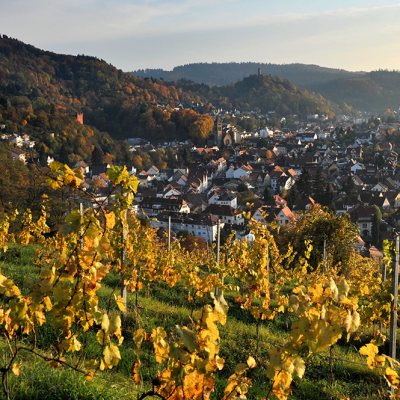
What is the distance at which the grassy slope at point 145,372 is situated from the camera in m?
2.34

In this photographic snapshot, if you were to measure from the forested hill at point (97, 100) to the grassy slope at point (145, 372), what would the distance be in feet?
150

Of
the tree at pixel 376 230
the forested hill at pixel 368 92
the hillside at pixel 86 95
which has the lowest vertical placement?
the tree at pixel 376 230

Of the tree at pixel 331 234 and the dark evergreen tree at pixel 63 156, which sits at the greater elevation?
the dark evergreen tree at pixel 63 156

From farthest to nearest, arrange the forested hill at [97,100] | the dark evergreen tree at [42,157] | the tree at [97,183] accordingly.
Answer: the forested hill at [97,100] → the tree at [97,183] → the dark evergreen tree at [42,157]

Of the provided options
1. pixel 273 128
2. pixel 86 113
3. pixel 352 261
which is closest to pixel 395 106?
pixel 273 128

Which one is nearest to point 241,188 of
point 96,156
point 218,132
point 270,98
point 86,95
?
point 96,156

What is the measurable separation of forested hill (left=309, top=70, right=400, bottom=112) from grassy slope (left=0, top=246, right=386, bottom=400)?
177 metres

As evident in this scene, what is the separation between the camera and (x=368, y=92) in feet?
569

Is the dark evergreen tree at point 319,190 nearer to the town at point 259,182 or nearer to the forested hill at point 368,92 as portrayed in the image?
the town at point 259,182

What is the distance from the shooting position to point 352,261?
1043cm

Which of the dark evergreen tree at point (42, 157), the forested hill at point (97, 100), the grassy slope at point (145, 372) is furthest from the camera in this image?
the forested hill at point (97, 100)

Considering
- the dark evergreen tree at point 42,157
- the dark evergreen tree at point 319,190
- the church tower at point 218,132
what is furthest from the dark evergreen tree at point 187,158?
the dark evergreen tree at point 319,190

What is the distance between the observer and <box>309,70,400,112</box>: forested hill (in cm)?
17000

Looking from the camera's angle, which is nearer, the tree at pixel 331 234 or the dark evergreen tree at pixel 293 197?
the tree at pixel 331 234
